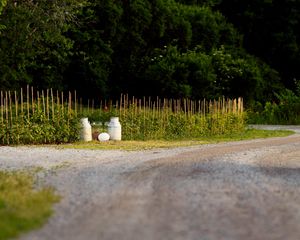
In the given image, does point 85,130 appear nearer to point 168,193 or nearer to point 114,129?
point 114,129

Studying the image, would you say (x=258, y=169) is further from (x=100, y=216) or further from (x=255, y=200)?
(x=100, y=216)

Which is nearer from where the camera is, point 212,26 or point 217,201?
point 217,201

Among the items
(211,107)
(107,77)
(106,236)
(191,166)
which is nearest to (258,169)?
(191,166)

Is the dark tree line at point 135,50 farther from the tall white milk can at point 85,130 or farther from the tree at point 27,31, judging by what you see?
the tall white milk can at point 85,130

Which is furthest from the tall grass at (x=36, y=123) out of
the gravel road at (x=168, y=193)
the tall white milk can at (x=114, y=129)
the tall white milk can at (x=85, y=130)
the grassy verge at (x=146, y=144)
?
the gravel road at (x=168, y=193)

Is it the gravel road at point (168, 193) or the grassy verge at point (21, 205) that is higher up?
the grassy verge at point (21, 205)

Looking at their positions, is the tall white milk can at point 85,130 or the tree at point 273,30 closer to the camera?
the tall white milk can at point 85,130

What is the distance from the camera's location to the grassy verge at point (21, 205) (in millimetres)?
7871

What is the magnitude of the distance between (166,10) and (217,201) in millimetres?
33625

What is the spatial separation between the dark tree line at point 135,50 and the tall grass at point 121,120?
553 centimetres

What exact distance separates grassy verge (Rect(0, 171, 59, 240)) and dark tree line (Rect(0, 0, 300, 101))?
1882cm

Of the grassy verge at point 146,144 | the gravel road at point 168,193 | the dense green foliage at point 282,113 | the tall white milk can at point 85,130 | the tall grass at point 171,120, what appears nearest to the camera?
the gravel road at point 168,193

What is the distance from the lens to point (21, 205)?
9.30 meters

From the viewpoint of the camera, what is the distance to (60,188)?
1120 centimetres
